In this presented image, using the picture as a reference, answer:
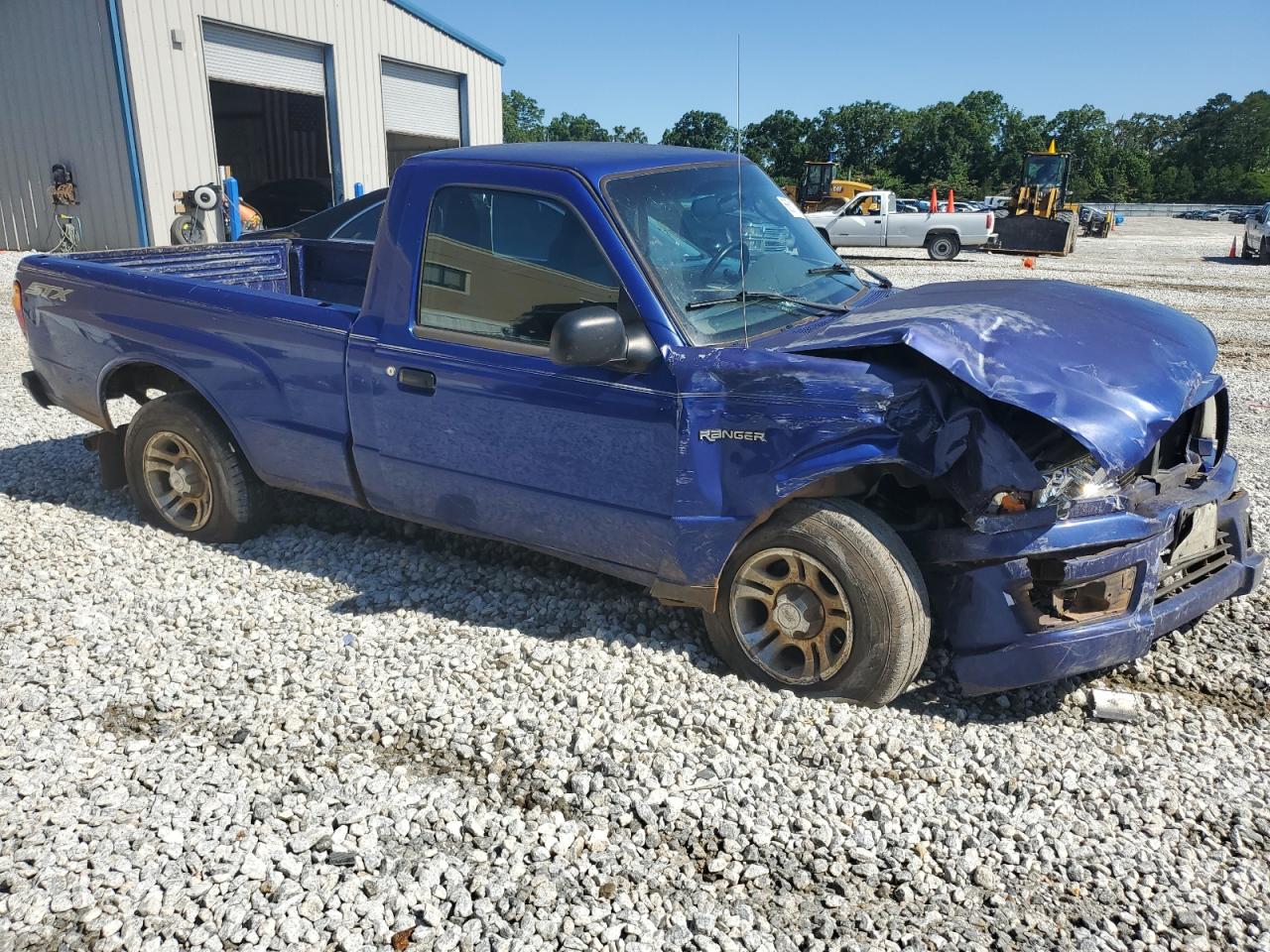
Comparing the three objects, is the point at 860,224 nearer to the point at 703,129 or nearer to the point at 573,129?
the point at 703,129

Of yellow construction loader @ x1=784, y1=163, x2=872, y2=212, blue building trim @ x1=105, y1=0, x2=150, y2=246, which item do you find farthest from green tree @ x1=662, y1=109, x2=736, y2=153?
blue building trim @ x1=105, y1=0, x2=150, y2=246

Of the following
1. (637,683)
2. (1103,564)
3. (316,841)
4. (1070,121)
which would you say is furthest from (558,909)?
(1070,121)

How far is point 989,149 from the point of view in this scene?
243 ft

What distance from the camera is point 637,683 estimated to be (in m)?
3.70

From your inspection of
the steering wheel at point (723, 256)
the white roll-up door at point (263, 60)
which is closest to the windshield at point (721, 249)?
the steering wheel at point (723, 256)

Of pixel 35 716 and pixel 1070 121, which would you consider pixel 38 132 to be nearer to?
pixel 35 716

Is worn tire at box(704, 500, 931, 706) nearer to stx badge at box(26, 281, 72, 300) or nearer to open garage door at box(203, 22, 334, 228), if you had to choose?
stx badge at box(26, 281, 72, 300)

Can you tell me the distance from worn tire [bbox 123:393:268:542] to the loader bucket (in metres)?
24.4

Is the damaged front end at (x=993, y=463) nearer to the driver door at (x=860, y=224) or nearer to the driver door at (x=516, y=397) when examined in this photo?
the driver door at (x=516, y=397)

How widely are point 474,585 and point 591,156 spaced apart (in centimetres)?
202

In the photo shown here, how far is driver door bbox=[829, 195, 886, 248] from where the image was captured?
2624cm

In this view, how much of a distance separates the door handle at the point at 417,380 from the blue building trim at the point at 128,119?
1496 cm

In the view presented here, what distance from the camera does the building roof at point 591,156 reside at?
3.90 meters

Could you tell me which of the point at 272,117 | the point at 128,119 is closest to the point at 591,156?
the point at 128,119
